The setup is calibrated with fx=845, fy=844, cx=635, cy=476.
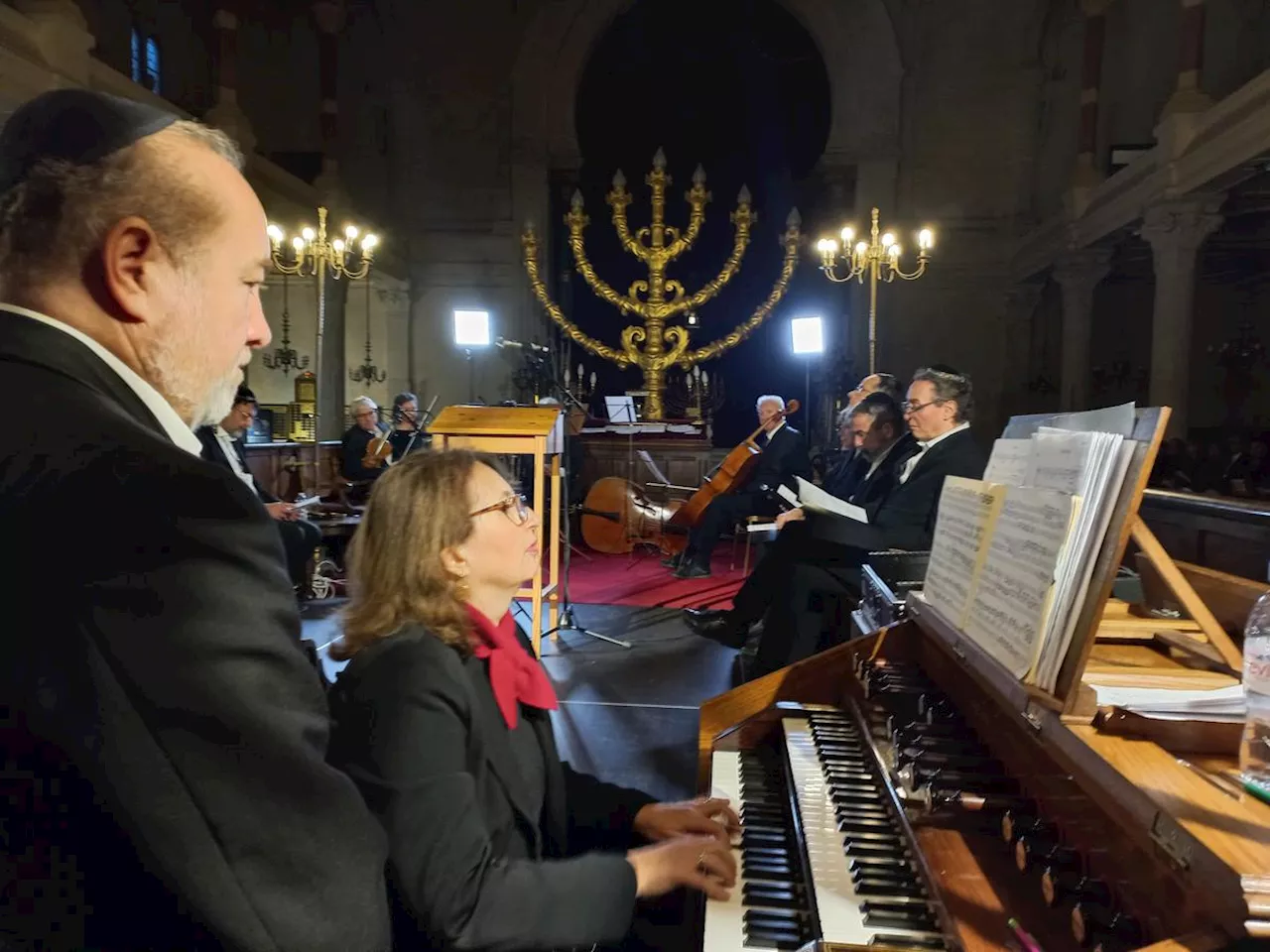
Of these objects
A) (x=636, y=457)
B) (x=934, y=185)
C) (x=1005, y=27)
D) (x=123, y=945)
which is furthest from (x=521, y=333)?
(x=123, y=945)

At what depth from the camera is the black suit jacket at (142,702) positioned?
0.58m

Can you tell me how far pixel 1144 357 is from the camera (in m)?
12.3

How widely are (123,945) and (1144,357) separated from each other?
1422 centimetres

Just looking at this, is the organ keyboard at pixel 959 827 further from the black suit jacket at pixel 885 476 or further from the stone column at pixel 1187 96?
the stone column at pixel 1187 96

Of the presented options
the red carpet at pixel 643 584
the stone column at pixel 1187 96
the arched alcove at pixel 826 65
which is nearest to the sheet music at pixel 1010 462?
the red carpet at pixel 643 584

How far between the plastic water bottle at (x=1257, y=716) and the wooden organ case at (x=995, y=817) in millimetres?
39

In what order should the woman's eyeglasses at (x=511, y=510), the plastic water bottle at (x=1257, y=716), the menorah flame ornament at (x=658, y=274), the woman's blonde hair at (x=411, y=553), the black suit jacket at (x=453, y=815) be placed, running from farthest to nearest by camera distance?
the menorah flame ornament at (x=658, y=274) < the woman's eyeglasses at (x=511, y=510) < the woman's blonde hair at (x=411, y=553) < the black suit jacket at (x=453, y=815) < the plastic water bottle at (x=1257, y=716)

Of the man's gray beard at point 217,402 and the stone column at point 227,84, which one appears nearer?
the man's gray beard at point 217,402

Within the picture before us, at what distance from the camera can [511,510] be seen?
1.54 meters

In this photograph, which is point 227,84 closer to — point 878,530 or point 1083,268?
point 878,530

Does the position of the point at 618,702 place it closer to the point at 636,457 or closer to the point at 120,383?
the point at 120,383

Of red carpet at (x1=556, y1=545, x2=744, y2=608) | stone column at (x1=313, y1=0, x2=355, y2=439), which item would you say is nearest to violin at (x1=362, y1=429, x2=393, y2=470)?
red carpet at (x1=556, y1=545, x2=744, y2=608)

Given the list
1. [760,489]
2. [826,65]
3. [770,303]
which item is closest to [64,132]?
[760,489]

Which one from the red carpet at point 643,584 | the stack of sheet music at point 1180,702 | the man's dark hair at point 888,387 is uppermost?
the man's dark hair at point 888,387
